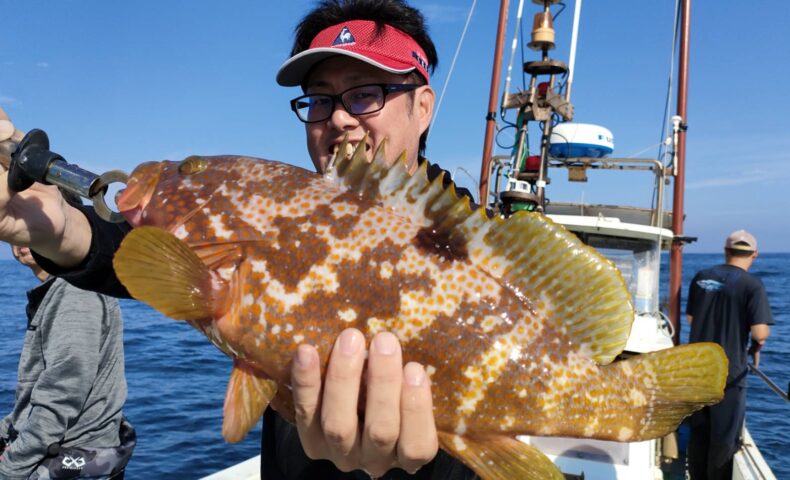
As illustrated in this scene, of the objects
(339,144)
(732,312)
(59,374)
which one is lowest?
(59,374)

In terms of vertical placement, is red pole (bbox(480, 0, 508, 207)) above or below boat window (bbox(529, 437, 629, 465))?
above

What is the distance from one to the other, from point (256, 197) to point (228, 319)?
0.48 m

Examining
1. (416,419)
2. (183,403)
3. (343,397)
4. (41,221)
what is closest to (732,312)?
(416,419)

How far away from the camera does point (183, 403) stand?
518 inches

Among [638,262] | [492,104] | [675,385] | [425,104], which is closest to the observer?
[675,385]

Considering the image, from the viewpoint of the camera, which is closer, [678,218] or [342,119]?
[342,119]

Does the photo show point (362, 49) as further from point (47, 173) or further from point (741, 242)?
point (741, 242)

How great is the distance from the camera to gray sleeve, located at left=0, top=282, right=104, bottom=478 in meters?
4.45

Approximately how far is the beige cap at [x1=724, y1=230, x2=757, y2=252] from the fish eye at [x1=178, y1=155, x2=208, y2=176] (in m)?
8.40

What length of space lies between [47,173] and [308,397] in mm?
1097

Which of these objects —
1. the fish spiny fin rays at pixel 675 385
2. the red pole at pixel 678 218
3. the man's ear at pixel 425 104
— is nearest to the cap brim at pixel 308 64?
the man's ear at pixel 425 104

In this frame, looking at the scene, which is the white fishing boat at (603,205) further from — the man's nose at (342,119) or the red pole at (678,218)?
the man's nose at (342,119)

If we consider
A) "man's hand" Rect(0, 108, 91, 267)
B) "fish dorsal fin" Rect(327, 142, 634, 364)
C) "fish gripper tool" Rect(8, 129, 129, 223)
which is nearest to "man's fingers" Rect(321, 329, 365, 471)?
"fish dorsal fin" Rect(327, 142, 634, 364)

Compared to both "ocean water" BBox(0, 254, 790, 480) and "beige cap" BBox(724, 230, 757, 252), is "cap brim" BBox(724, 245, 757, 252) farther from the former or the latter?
"ocean water" BBox(0, 254, 790, 480)
